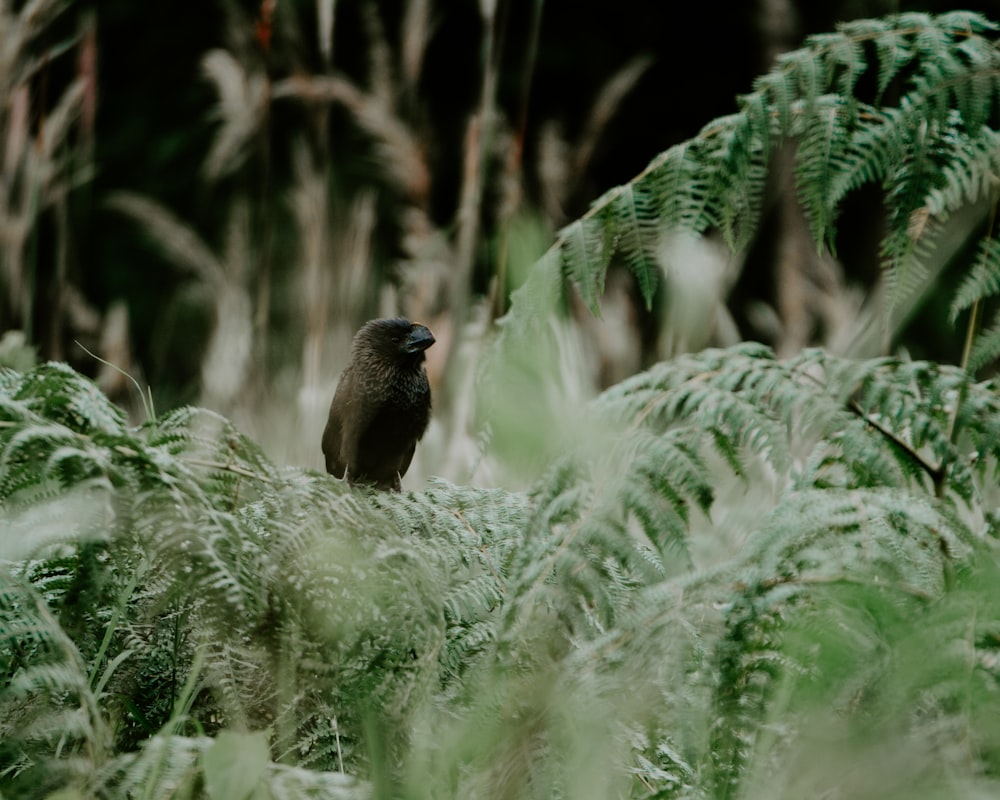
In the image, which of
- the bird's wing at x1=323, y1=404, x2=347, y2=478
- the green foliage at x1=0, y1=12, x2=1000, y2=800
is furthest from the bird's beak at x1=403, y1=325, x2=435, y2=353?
the green foliage at x1=0, y1=12, x2=1000, y2=800

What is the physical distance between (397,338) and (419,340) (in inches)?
3.0

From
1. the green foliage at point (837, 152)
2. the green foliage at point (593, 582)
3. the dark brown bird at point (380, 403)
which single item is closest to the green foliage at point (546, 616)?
the green foliage at point (593, 582)

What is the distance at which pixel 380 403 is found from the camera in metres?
2.18

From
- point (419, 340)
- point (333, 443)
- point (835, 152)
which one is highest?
point (835, 152)

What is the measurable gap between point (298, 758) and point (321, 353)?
1333 millimetres

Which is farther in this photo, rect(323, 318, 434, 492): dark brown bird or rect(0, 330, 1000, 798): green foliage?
rect(323, 318, 434, 492): dark brown bird

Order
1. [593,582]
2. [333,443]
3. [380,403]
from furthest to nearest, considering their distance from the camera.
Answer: [333,443] → [380,403] → [593,582]

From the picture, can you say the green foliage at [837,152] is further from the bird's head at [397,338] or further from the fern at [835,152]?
the bird's head at [397,338]

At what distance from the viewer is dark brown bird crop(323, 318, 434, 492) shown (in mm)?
2188

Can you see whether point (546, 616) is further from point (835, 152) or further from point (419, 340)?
point (419, 340)

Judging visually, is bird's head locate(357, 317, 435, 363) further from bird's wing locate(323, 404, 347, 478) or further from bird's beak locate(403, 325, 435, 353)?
bird's wing locate(323, 404, 347, 478)

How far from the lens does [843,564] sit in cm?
76

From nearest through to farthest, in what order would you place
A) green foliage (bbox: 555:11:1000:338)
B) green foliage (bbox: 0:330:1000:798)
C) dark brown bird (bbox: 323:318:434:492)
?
green foliage (bbox: 0:330:1000:798) < green foliage (bbox: 555:11:1000:338) < dark brown bird (bbox: 323:318:434:492)

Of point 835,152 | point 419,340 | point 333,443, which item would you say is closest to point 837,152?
point 835,152
